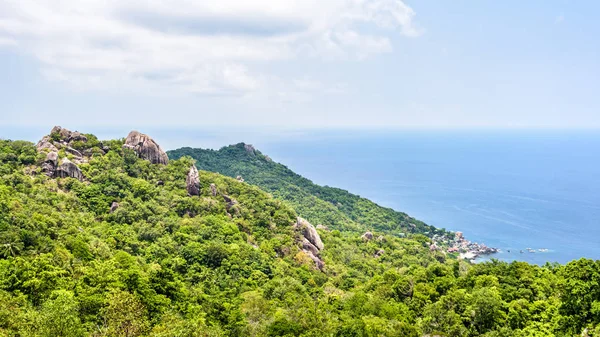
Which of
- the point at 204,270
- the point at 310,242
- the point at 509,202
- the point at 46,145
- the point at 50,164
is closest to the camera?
the point at 204,270

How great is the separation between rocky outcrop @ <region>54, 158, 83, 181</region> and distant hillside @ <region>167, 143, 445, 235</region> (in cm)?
4198

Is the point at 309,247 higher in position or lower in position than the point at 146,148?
lower

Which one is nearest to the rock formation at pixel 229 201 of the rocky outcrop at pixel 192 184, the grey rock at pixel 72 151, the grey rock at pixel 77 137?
the rocky outcrop at pixel 192 184

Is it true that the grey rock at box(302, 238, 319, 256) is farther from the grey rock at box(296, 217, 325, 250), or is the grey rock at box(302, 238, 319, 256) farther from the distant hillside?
the distant hillside

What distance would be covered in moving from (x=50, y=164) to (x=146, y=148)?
42.9 ft

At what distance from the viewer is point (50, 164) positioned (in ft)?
143

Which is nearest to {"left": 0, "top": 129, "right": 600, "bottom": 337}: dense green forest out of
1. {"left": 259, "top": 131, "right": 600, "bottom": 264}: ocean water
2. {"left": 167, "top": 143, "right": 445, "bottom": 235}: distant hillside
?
{"left": 167, "top": 143, "right": 445, "bottom": 235}: distant hillside

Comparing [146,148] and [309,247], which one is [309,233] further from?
[146,148]

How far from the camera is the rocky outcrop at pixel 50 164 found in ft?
141

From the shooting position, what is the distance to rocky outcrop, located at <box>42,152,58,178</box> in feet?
141

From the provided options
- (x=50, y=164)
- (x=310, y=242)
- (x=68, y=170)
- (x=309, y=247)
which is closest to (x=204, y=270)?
(x=309, y=247)

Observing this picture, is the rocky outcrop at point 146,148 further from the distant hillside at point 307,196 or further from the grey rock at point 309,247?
the distant hillside at point 307,196

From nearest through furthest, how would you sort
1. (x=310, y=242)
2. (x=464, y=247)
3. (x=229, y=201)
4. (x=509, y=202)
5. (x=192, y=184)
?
(x=310, y=242) → (x=192, y=184) → (x=229, y=201) → (x=464, y=247) → (x=509, y=202)

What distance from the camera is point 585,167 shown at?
19112 cm
